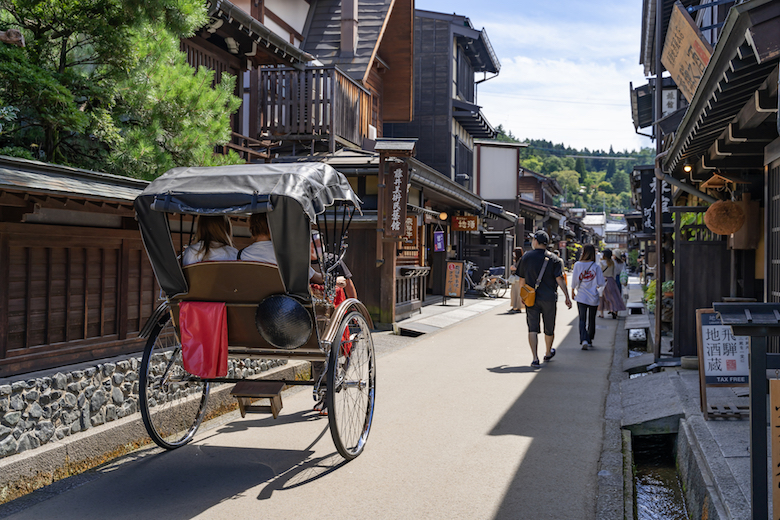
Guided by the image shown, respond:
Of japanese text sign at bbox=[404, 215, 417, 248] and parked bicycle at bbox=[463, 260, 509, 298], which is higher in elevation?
japanese text sign at bbox=[404, 215, 417, 248]

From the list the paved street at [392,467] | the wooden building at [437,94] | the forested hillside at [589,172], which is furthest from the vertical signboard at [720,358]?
the forested hillside at [589,172]

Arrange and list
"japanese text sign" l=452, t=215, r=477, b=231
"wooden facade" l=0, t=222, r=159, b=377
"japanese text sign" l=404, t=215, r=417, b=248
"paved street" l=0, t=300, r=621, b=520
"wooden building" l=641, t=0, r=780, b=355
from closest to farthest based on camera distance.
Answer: "wooden building" l=641, t=0, r=780, b=355, "paved street" l=0, t=300, r=621, b=520, "wooden facade" l=0, t=222, r=159, b=377, "japanese text sign" l=404, t=215, r=417, b=248, "japanese text sign" l=452, t=215, r=477, b=231

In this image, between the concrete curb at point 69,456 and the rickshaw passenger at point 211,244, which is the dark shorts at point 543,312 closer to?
the rickshaw passenger at point 211,244

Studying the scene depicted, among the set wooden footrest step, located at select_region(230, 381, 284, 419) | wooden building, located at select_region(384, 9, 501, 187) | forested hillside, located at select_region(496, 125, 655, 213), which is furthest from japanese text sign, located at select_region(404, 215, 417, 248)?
forested hillside, located at select_region(496, 125, 655, 213)

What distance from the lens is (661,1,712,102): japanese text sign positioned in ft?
24.9

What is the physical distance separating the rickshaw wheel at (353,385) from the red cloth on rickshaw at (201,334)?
3.10 feet

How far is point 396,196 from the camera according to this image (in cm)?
1284

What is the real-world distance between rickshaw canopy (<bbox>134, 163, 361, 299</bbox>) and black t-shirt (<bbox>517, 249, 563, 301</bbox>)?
215 inches

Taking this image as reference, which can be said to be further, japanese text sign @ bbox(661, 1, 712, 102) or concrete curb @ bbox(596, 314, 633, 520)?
japanese text sign @ bbox(661, 1, 712, 102)

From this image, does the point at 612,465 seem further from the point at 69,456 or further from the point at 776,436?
the point at 69,456

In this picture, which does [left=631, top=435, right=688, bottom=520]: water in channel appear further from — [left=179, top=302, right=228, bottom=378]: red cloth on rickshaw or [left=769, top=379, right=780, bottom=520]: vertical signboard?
[left=179, top=302, right=228, bottom=378]: red cloth on rickshaw

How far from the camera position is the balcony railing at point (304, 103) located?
14.1 metres

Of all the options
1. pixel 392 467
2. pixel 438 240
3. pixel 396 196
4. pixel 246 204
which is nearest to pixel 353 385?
pixel 392 467

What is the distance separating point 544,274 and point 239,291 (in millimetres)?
6017
